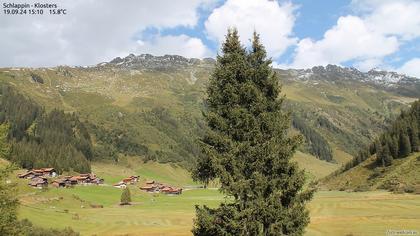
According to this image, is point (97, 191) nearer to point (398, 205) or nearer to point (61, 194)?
point (61, 194)

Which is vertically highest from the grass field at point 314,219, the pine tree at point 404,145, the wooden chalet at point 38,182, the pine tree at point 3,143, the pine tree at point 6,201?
the pine tree at point 404,145

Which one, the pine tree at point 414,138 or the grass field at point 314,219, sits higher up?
the pine tree at point 414,138

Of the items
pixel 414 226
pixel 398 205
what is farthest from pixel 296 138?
pixel 398 205

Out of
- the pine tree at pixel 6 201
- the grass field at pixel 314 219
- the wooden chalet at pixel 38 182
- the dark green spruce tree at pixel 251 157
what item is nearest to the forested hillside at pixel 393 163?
the grass field at pixel 314 219

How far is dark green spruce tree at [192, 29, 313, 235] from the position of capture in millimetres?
23891

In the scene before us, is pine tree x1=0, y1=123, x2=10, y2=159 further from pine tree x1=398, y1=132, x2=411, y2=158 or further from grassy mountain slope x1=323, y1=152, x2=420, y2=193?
pine tree x1=398, y1=132, x2=411, y2=158

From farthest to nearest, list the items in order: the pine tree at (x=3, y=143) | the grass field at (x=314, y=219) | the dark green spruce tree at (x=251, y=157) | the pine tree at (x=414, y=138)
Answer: the pine tree at (x=414, y=138)
the grass field at (x=314, y=219)
the pine tree at (x=3, y=143)
the dark green spruce tree at (x=251, y=157)

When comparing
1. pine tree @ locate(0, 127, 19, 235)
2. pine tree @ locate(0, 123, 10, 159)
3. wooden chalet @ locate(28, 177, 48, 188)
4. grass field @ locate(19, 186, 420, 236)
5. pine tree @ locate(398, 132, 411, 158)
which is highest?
pine tree @ locate(398, 132, 411, 158)

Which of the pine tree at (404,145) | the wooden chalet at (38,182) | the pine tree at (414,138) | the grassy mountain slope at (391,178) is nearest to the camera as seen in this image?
the grassy mountain slope at (391,178)

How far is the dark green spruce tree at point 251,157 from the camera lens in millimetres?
23891

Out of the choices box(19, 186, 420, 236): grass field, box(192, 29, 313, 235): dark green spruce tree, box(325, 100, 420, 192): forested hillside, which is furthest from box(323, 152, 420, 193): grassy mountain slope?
box(192, 29, 313, 235): dark green spruce tree

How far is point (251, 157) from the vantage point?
2456 centimetres

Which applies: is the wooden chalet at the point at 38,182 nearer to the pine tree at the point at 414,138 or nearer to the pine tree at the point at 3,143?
the pine tree at the point at 414,138

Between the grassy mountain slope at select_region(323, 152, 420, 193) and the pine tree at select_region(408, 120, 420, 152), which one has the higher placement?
the pine tree at select_region(408, 120, 420, 152)
